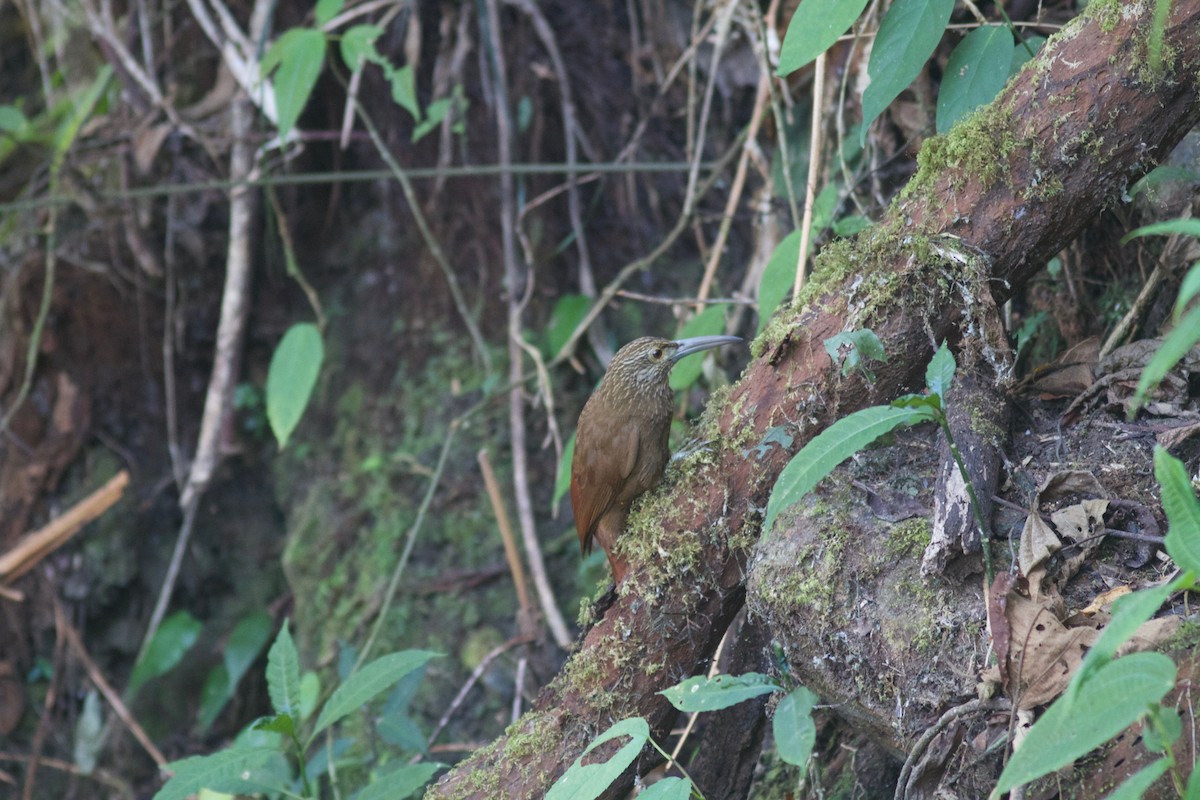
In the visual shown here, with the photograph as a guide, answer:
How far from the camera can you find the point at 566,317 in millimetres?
4336

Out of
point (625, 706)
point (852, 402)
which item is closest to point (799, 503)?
point (852, 402)

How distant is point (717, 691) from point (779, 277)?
125 centimetres

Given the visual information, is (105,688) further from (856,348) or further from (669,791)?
(856,348)

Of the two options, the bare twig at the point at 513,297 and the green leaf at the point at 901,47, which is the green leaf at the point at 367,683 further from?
the green leaf at the point at 901,47

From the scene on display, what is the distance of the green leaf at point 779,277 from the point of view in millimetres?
2730

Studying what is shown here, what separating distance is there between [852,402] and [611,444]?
931 millimetres

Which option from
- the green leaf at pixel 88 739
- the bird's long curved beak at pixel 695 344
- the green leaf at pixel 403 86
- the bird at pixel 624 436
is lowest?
the green leaf at pixel 88 739

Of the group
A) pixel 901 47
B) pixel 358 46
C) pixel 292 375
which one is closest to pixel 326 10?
pixel 358 46

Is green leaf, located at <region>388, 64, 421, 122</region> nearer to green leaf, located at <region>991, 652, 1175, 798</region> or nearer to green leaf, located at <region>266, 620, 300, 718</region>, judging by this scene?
green leaf, located at <region>266, 620, 300, 718</region>

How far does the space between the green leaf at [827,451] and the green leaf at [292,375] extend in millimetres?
2368

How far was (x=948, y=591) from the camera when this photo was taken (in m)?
1.88

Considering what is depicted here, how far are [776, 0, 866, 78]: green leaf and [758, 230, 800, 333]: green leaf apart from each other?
0.65 metres

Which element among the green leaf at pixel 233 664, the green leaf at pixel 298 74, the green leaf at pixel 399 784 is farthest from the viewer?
the green leaf at pixel 233 664

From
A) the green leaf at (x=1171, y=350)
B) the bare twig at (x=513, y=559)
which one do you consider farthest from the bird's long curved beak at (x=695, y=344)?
the green leaf at (x=1171, y=350)
